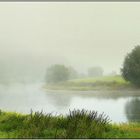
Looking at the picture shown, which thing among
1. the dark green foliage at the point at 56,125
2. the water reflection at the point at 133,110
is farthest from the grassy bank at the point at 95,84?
the dark green foliage at the point at 56,125

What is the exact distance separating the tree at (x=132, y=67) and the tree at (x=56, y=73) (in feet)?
2.37

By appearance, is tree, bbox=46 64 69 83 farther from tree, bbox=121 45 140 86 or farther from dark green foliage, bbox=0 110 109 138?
tree, bbox=121 45 140 86

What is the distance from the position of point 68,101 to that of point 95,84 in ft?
1.41

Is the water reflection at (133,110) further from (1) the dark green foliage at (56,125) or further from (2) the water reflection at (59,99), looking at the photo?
(2) the water reflection at (59,99)

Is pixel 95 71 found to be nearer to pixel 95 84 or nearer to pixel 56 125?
pixel 95 84

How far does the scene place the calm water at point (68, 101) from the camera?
4.63 metres

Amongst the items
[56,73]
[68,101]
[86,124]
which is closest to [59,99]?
[68,101]

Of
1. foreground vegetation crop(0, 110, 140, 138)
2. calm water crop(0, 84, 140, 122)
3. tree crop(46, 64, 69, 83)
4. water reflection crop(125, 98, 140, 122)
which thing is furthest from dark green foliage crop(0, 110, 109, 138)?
tree crop(46, 64, 69, 83)

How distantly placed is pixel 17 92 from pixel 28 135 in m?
0.79

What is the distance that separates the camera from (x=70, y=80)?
4.90 metres

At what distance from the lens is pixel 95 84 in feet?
16.0

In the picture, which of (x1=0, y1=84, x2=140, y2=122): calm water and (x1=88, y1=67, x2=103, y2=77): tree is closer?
(x1=0, y1=84, x2=140, y2=122): calm water

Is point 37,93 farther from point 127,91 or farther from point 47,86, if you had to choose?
point 127,91

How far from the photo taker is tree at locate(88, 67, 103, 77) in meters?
4.81
